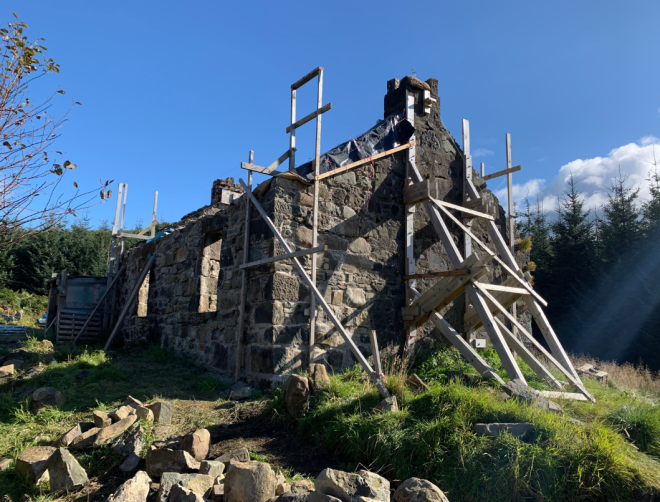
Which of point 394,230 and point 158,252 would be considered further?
point 158,252

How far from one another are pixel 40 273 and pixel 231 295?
16.8 m

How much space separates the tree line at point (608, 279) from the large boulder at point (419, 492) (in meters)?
13.0

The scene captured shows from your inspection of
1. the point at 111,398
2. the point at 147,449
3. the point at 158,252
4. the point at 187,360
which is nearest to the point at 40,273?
the point at 158,252

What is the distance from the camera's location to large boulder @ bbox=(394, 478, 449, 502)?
3.24 meters

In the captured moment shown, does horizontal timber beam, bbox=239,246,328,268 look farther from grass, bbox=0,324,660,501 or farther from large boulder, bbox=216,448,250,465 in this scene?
large boulder, bbox=216,448,250,465

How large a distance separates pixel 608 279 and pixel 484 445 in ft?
50.3

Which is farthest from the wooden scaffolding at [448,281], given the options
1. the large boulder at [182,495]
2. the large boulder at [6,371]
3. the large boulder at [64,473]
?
the large boulder at [6,371]

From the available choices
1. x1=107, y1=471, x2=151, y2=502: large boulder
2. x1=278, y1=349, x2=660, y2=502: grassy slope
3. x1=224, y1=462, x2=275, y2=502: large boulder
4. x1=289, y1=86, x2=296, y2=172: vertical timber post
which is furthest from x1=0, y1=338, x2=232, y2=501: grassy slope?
x1=289, y1=86, x2=296, y2=172: vertical timber post

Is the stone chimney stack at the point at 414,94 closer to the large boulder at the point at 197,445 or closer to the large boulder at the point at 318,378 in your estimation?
the large boulder at the point at 318,378

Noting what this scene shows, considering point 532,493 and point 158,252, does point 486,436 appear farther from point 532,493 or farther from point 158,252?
point 158,252

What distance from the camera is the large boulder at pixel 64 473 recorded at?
3.90m

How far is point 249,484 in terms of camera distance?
11.4 ft

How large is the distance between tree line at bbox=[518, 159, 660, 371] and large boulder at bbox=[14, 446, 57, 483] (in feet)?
45.6

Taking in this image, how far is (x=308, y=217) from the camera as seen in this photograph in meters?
6.96
